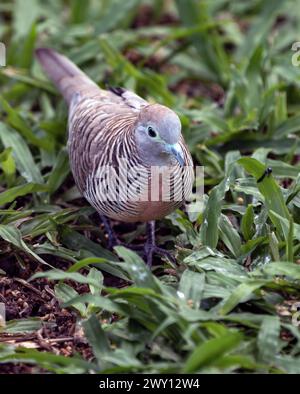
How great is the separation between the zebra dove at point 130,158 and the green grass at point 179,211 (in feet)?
0.88

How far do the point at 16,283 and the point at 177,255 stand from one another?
90 centimetres

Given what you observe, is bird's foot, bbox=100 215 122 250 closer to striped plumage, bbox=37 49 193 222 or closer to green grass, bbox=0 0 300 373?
green grass, bbox=0 0 300 373

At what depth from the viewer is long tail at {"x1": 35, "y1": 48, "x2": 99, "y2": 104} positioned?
17.3ft

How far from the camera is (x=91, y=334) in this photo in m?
3.64

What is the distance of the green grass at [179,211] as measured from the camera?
3549mm

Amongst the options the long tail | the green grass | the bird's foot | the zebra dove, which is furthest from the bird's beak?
the long tail

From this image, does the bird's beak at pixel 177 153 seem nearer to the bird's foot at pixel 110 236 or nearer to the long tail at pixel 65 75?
the bird's foot at pixel 110 236

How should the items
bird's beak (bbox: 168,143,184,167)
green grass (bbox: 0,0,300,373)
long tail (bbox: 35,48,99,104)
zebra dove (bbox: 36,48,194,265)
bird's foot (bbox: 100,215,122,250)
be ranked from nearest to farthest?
green grass (bbox: 0,0,300,373)
bird's beak (bbox: 168,143,184,167)
zebra dove (bbox: 36,48,194,265)
bird's foot (bbox: 100,215,122,250)
long tail (bbox: 35,48,99,104)

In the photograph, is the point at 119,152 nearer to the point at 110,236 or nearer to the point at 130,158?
the point at 130,158

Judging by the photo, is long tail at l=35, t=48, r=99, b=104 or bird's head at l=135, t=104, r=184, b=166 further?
long tail at l=35, t=48, r=99, b=104

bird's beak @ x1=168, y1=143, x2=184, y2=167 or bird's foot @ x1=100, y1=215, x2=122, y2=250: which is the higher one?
bird's beak @ x1=168, y1=143, x2=184, y2=167

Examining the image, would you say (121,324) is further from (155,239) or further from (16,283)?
(155,239)

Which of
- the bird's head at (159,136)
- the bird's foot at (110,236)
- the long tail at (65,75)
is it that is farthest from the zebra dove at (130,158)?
the long tail at (65,75)
